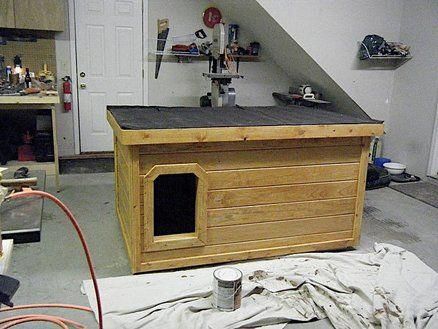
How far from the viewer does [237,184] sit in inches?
103

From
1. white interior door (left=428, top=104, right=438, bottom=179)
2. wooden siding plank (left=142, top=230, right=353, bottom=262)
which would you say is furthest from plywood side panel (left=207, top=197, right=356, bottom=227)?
white interior door (left=428, top=104, right=438, bottom=179)

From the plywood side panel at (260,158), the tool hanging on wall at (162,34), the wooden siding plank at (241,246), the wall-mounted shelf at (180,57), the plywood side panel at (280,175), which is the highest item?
the tool hanging on wall at (162,34)

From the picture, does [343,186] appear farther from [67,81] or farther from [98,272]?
[67,81]

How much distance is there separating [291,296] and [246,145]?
91 cm

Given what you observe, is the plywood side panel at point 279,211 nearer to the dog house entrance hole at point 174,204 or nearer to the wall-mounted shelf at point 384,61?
the dog house entrance hole at point 174,204

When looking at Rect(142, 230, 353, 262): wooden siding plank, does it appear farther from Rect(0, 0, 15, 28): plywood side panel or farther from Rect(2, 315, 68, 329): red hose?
Rect(0, 0, 15, 28): plywood side panel

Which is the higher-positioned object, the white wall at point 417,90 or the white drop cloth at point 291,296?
the white wall at point 417,90

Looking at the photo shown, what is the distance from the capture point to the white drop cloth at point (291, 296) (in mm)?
2115

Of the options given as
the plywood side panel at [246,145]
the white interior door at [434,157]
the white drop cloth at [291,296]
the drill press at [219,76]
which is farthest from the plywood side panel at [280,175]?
the white interior door at [434,157]

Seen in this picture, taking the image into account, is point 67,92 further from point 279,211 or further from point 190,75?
point 279,211

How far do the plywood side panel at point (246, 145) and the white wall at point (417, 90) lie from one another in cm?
226

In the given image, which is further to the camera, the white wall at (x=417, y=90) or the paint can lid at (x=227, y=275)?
the white wall at (x=417, y=90)

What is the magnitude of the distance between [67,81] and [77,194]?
4.77ft

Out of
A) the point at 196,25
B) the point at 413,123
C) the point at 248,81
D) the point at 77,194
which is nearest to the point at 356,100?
the point at 413,123
